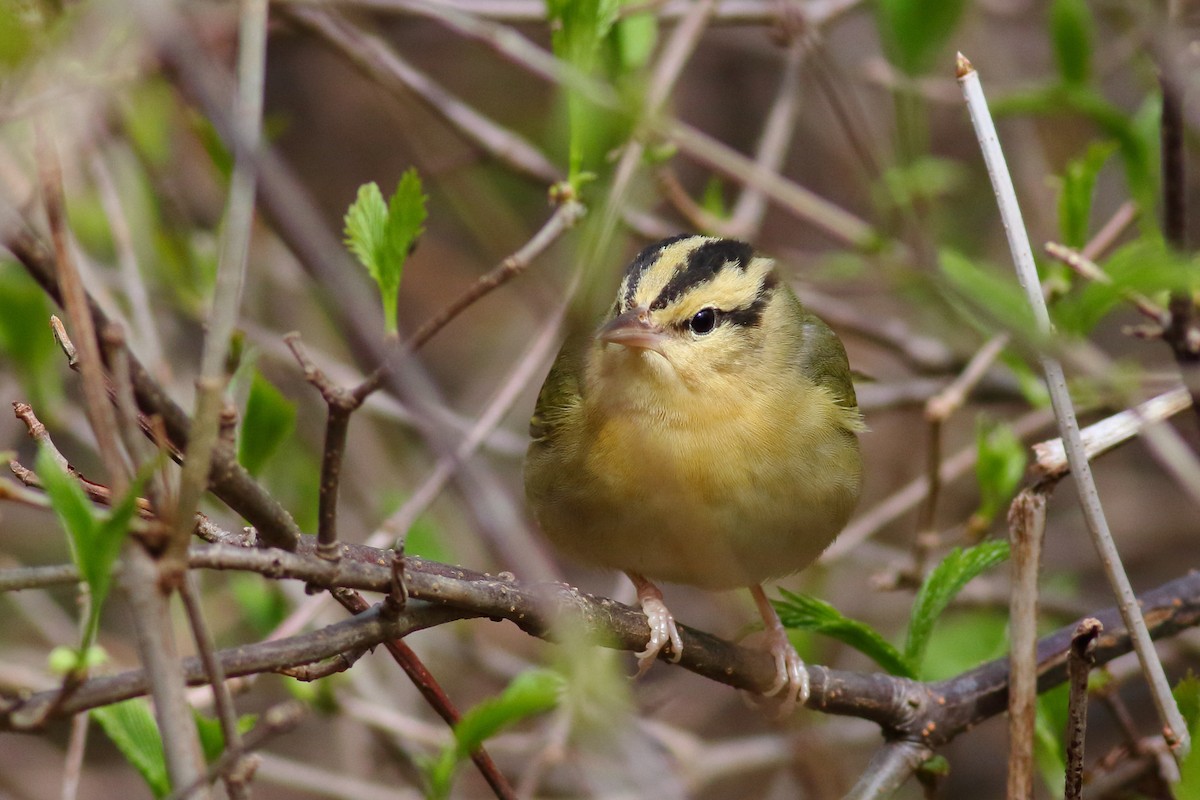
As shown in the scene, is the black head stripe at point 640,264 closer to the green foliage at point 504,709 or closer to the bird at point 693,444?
the bird at point 693,444

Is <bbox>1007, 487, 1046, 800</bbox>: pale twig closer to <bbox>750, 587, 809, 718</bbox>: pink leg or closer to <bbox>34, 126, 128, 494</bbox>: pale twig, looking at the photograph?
<bbox>750, 587, 809, 718</bbox>: pink leg

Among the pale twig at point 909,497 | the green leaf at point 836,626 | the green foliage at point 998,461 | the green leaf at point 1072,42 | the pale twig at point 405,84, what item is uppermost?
the pale twig at point 405,84

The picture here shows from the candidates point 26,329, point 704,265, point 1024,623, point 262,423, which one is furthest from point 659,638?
point 26,329

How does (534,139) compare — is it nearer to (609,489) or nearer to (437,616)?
(609,489)

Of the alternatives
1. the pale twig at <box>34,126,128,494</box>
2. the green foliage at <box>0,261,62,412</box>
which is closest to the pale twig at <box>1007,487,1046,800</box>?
the pale twig at <box>34,126,128,494</box>

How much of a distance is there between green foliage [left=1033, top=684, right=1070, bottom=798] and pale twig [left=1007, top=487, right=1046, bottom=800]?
0.48 metres

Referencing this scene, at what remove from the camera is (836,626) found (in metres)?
2.97

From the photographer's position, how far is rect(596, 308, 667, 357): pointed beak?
11.3 ft

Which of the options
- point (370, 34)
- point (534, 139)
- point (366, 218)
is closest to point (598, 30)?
point (366, 218)

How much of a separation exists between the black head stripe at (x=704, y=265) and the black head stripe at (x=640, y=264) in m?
0.08

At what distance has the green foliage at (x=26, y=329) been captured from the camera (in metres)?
3.24

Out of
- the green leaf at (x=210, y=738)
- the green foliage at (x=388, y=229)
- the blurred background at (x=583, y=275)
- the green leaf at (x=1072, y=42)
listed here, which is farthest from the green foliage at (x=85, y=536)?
the green leaf at (x=1072, y=42)

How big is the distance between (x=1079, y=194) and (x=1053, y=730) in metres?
1.39

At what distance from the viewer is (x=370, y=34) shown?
480 centimetres
